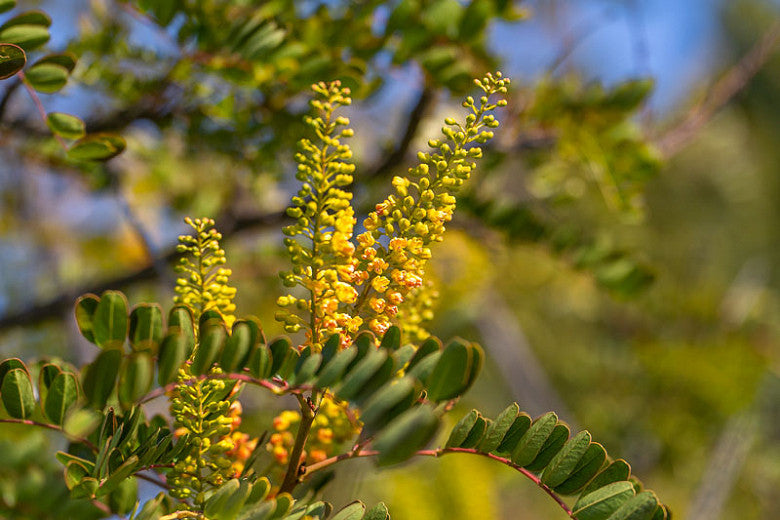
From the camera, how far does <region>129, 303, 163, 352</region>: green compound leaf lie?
1.33 ft

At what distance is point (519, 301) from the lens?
287cm

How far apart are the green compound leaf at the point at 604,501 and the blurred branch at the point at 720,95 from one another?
753mm

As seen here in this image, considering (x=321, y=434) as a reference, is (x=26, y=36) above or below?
above

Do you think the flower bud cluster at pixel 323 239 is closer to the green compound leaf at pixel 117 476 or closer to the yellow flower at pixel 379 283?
Answer: the yellow flower at pixel 379 283

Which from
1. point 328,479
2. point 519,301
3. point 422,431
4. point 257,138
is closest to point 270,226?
point 257,138

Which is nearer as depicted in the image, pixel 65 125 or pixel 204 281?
pixel 204 281

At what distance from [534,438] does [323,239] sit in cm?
19

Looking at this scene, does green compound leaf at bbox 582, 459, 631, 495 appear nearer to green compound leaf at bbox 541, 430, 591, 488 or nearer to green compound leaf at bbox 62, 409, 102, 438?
green compound leaf at bbox 541, 430, 591, 488

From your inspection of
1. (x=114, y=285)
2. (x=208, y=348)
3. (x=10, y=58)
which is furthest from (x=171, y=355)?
(x=114, y=285)

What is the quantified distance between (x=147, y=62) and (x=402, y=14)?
0.36m

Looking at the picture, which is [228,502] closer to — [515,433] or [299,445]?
[299,445]

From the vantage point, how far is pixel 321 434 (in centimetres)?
48

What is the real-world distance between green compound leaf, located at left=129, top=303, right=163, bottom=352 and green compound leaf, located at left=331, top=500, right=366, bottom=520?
0.15m

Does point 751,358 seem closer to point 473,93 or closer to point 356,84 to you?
point 473,93
